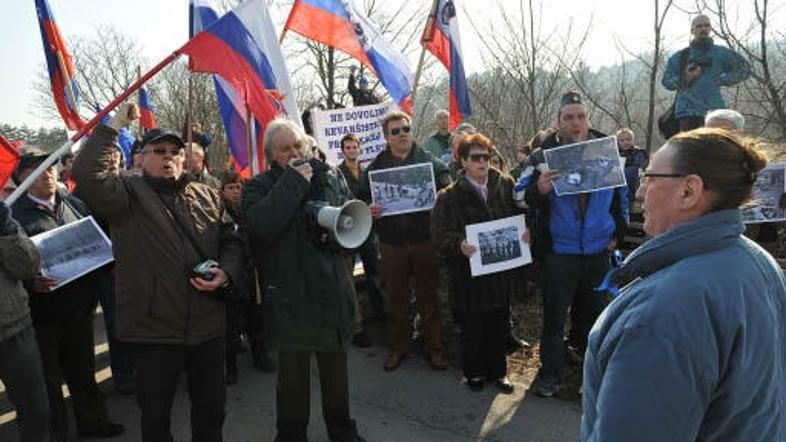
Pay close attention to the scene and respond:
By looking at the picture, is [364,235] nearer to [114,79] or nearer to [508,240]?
[508,240]

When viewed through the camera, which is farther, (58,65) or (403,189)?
(58,65)

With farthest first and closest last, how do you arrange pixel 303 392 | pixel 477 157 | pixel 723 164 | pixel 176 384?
pixel 477 157 → pixel 303 392 → pixel 176 384 → pixel 723 164

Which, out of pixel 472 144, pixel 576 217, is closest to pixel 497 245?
pixel 576 217

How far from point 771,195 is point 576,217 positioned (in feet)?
6.40

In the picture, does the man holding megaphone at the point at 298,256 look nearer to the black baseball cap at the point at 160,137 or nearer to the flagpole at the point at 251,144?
the black baseball cap at the point at 160,137

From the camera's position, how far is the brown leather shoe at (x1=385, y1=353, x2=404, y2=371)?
16.1ft

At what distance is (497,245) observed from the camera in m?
4.29

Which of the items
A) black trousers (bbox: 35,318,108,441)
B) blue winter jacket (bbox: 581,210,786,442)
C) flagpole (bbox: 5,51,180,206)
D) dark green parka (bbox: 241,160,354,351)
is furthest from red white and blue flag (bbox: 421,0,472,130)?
blue winter jacket (bbox: 581,210,786,442)

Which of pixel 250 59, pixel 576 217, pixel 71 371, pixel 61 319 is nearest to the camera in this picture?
pixel 61 319

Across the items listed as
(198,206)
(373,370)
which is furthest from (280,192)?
(373,370)

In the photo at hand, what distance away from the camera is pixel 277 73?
461 cm

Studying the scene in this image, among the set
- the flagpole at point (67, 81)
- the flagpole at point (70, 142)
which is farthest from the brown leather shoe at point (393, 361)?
the flagpole at point (67, 81)

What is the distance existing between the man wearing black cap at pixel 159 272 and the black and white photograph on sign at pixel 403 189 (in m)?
1.85

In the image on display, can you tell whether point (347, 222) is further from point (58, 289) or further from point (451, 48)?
point (451, 48)
